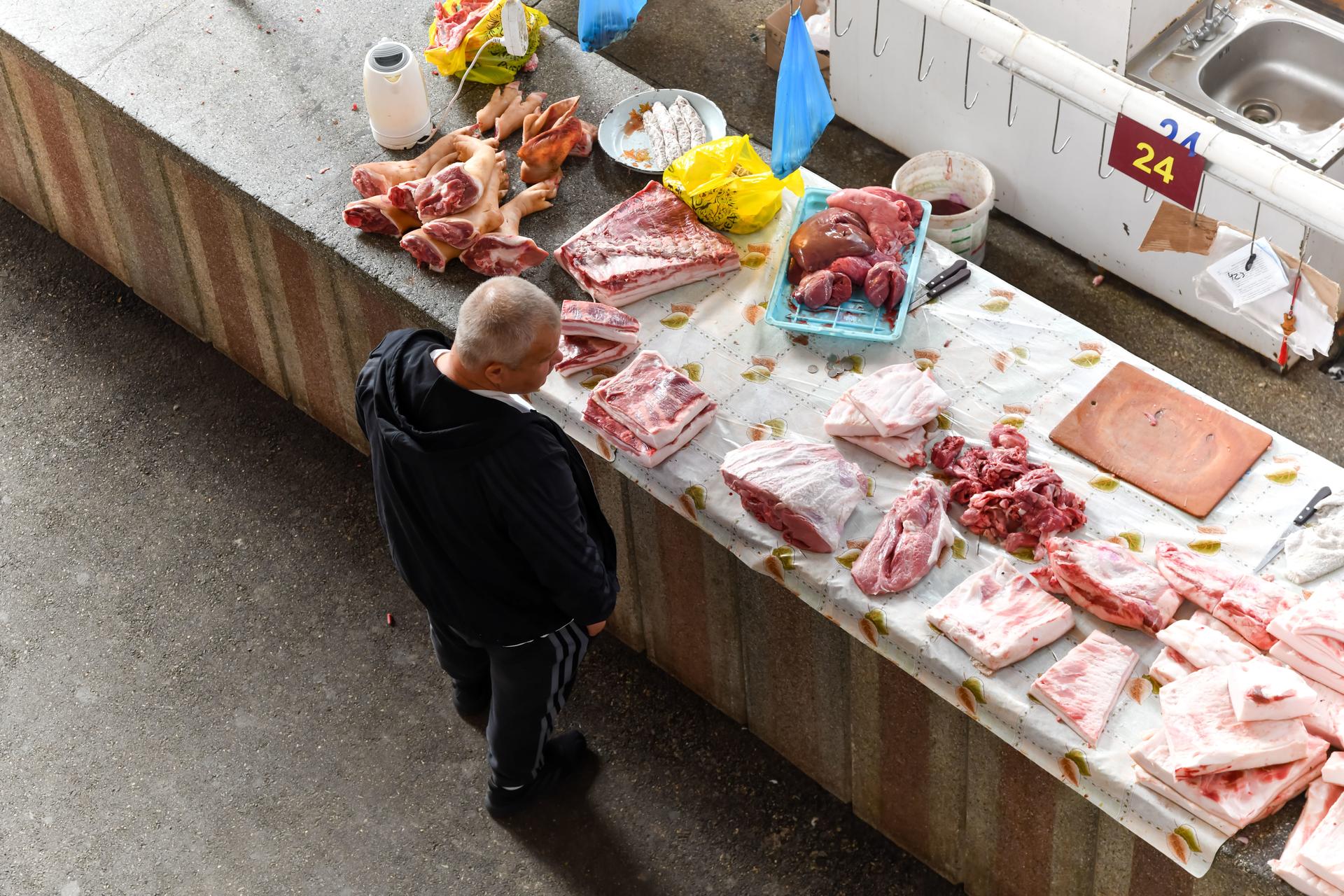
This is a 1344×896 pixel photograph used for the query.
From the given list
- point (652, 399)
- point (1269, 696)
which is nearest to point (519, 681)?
point (652, 399)

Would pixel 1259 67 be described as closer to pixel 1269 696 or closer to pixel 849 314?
pixel 849 314

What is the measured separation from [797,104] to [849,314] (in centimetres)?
63

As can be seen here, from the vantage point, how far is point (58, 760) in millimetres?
4527

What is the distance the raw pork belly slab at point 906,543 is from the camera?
359 cm

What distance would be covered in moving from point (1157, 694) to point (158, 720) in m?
3.13

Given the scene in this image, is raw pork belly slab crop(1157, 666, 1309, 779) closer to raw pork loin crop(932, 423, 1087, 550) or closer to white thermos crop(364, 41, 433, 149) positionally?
raw pork loin crop(932, 423, 1087, 550)

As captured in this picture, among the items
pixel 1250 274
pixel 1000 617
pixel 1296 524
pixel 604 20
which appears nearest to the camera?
pixel 1000 617

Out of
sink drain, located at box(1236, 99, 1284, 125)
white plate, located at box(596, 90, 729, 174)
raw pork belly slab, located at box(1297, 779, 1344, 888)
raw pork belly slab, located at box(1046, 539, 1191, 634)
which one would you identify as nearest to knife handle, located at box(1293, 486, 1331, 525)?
raw pork belly slab, located at box(1046, 539, 1191, 634)

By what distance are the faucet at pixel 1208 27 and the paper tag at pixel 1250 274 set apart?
65.3 inches

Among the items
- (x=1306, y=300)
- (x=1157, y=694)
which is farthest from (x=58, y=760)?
(x=1306, y=300)

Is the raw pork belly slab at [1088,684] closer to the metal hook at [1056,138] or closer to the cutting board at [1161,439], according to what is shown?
the cutting board at [1161,439]

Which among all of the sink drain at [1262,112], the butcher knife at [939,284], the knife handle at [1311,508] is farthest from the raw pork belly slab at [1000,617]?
the sink drain at [1262,112]

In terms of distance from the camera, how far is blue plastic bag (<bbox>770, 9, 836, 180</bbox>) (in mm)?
4031

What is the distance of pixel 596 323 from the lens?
4129 mm
